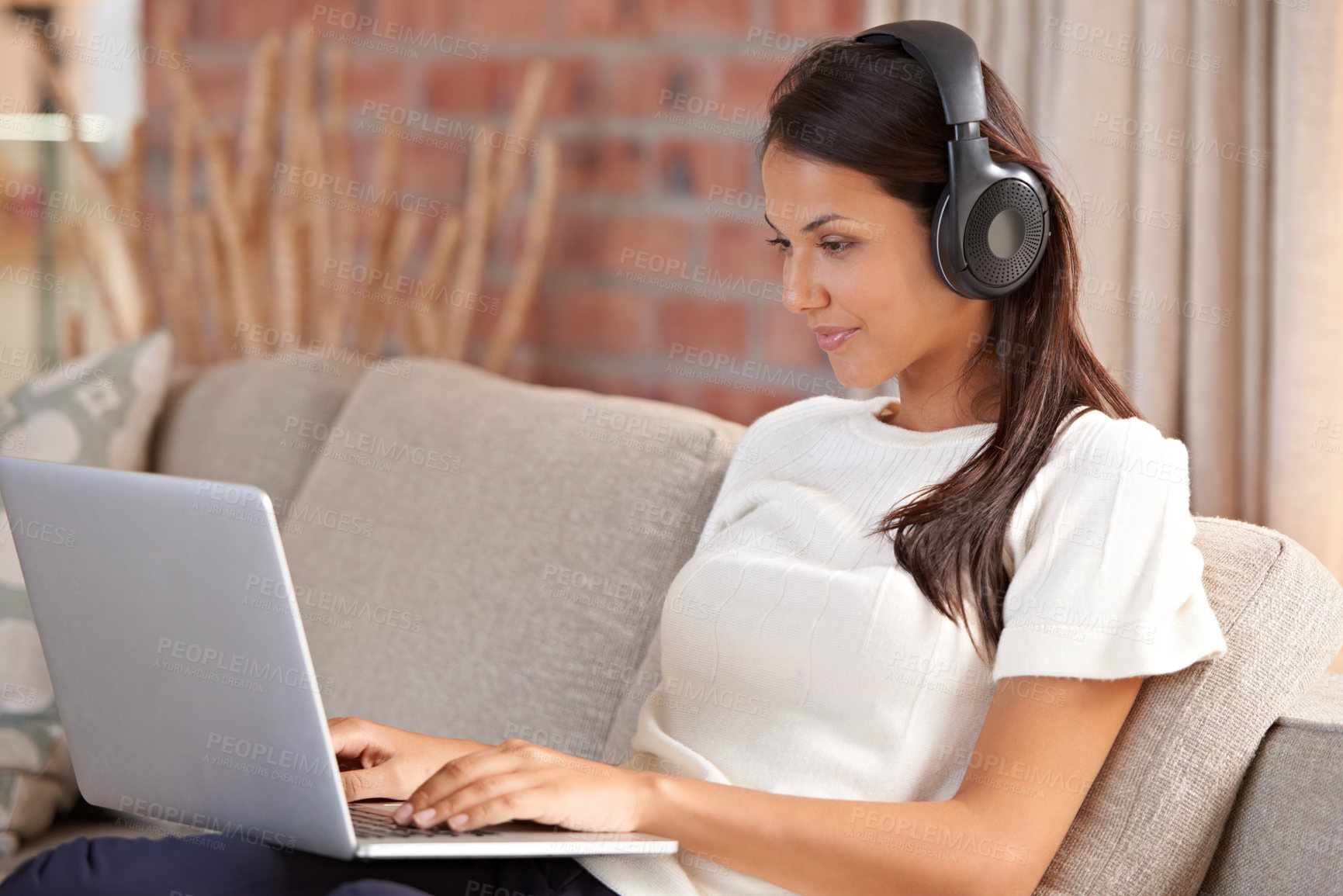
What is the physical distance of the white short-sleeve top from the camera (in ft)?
2.92

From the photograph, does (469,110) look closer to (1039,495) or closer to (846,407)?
(846,407)

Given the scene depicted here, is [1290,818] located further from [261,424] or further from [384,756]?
[261,424]

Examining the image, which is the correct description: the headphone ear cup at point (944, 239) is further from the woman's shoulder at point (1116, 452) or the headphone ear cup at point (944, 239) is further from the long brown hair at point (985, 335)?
the woman's shoulder at point (1116, 452)

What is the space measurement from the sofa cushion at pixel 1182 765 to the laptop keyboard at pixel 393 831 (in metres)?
0.42

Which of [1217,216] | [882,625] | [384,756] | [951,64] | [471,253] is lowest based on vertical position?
[384,756]

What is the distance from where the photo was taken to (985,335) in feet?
3.62

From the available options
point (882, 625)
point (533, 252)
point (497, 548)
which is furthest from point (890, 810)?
point (533, 252)

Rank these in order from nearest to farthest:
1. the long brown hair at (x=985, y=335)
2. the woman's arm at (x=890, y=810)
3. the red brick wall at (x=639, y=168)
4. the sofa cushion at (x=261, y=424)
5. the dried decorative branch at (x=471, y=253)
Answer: the woman's arm at (x=890, y=810)
the long brown hair at (x=985, y=335)
the sofa cushion at (x=261, y=424)
the red brick wall at (x=639, y=168)
the dried decorative branch at (x=471, y=253)

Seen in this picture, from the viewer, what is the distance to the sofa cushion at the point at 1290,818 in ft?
2.85

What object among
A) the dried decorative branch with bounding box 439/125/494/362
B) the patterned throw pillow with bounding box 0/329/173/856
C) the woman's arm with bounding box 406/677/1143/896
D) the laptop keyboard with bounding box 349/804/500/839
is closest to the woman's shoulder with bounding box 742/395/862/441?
the woman's arm with bounding box 406/677/1143/896

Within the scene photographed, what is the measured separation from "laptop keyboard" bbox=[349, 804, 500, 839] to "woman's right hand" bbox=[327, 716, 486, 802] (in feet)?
0.39

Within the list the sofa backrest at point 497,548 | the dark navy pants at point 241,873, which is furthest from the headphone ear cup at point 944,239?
the dark navy pants at point 241,873

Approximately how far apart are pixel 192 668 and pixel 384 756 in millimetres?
291

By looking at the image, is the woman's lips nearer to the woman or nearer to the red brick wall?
the woman
